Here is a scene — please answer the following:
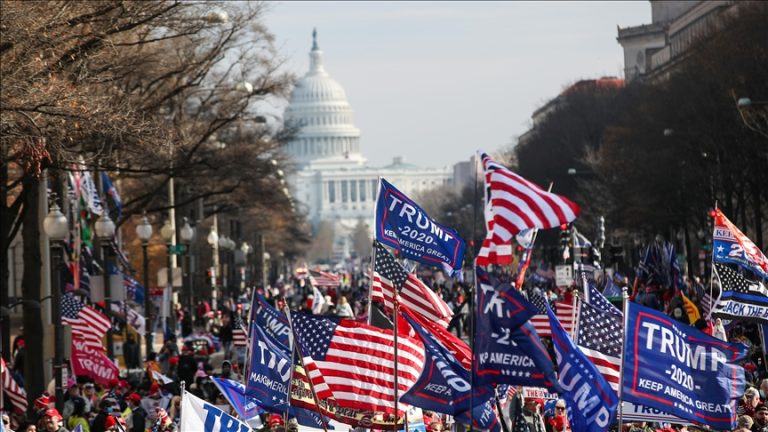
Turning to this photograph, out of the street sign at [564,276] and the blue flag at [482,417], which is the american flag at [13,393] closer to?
the blue flag at [482,417]

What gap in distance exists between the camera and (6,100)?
22.6 metres

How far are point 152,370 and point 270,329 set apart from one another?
1027cm

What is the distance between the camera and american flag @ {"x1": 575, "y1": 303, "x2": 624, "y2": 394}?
656 inches

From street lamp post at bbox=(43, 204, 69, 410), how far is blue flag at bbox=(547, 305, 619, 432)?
37.6 feet

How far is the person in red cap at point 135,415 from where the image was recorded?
23375mm

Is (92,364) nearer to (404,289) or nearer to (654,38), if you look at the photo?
(404,289)

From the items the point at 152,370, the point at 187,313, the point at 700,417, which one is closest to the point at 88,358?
the point at 152,370

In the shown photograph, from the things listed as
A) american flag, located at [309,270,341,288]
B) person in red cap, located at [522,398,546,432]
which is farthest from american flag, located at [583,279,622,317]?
american flag, located at [309,270,341,288]

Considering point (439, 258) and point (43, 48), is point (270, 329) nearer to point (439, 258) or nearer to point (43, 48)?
point (439, 258)

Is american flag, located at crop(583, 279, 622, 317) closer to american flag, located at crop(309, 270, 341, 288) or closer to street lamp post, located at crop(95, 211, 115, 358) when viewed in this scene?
street lamp post, located at crop(95, 211, 115, 358)

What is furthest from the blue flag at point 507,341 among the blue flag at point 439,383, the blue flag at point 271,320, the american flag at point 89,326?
the american flag at point 89,326

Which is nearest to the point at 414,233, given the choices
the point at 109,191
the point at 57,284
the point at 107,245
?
the point at 57,284

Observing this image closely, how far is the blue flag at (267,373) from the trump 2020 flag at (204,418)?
→ 1.57 m

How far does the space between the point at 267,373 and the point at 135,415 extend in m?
5.63
